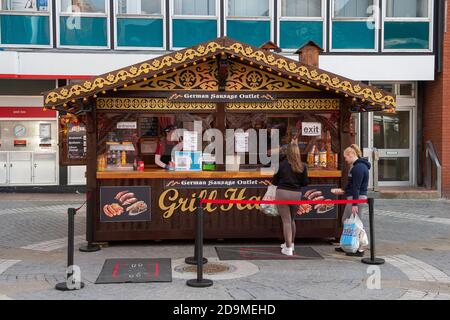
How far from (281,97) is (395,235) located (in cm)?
350

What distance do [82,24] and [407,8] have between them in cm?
913

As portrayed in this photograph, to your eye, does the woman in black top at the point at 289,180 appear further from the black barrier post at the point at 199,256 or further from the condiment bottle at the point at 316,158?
the black barrier post at the point at 199,256

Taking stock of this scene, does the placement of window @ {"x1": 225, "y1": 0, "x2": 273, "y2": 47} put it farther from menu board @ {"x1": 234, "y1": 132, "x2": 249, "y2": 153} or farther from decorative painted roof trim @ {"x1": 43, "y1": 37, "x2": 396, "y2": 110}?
decorative painted roof trim @ {"x1": 43, "y1": 37, "x2": 396, "y2": 110}

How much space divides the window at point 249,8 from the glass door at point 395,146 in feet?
14.8

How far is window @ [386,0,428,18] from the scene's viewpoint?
16.1 meters

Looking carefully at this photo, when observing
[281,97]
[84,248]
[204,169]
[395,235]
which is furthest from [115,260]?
[395,235]

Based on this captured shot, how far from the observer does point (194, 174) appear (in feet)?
30.5

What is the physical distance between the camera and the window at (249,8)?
15.7 m

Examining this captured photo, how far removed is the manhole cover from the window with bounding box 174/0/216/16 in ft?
30.6

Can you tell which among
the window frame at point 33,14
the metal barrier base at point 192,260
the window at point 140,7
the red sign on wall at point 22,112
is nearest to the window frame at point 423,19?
the window at point 140,7

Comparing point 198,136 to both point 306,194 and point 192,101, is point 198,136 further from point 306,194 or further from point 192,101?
point 306,194

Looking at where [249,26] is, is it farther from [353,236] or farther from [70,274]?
[70,274]


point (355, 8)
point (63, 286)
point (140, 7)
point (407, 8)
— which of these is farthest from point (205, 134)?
point (407, 8)

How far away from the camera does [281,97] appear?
372 inches
